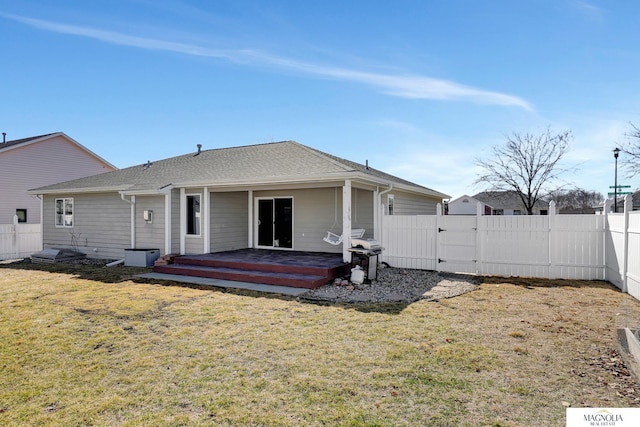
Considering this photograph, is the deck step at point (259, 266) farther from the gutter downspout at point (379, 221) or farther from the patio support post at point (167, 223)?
the gutter downspout at point (379, 221)

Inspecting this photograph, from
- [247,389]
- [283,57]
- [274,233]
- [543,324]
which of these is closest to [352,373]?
[247,389]

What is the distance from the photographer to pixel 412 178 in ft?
62.3

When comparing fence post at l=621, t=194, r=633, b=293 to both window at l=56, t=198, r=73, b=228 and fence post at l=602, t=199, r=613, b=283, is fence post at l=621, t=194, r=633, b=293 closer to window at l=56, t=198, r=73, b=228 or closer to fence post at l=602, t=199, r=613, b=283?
fence post at l=602, t=199, r=613, b=283

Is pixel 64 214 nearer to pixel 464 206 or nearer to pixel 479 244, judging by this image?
pixel 479 244

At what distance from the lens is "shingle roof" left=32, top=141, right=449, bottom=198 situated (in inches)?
379

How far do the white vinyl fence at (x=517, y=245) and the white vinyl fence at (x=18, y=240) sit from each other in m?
13.9

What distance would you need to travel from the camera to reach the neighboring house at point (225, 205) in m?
10.7

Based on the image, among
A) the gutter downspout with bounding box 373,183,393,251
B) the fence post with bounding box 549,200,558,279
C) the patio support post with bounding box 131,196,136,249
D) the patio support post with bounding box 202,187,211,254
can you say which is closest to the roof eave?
the patio support post with bounding box 131,196,136,249

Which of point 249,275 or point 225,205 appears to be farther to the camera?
point 225,205

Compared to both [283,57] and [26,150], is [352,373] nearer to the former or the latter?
[283,57]

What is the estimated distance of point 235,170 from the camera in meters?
11.2

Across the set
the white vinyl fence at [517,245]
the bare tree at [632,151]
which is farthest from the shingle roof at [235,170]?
the bare tree at [632,151]

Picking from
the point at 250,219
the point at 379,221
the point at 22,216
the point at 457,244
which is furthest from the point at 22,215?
the point at 457,244

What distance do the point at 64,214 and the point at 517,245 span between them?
51.9ft
